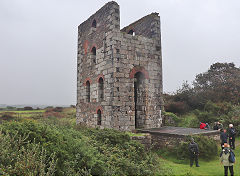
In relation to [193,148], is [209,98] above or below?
above

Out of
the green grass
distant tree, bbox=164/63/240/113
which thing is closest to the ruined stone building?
the green grass

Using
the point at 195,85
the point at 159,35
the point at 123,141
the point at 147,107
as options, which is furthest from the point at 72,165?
the point at 195,85

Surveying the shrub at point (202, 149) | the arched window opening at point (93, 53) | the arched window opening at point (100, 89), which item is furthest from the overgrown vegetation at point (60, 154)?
the arched window opening at point (93, 53)

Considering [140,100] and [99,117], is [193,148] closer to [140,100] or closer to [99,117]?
[140,100]

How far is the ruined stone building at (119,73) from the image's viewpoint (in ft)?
36.7

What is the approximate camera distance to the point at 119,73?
11.2 meters

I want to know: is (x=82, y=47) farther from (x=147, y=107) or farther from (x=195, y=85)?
(x=195, y=85)

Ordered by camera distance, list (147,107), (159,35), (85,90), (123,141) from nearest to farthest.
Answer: (123,141) → (147,107) → (159,35) → (85,90)

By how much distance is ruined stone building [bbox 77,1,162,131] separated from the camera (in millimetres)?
11195

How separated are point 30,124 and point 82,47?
9821mm

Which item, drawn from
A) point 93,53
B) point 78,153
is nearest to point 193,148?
point 78,153

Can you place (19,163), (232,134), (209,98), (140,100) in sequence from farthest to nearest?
(209,98), (140,100), (232,134), (19,163)

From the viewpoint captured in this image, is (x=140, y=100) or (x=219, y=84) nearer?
(x=140, y=100)

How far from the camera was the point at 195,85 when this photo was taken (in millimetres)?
22641
